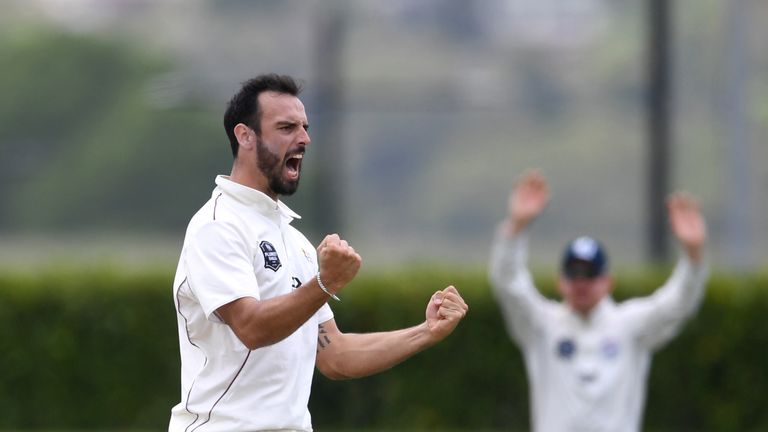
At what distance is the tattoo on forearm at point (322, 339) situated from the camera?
5559 millimetres

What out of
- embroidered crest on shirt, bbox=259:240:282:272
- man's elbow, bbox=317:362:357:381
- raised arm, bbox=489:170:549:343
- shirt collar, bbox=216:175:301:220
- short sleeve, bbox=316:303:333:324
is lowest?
raised arm, bbox=489:170:549:343

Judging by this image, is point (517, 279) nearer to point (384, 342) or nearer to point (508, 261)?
point (508, 261)

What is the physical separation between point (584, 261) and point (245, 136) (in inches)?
Result: 141

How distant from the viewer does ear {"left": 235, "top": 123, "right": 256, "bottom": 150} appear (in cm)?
514

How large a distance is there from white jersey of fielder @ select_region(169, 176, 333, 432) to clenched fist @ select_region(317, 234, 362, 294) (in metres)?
0.29

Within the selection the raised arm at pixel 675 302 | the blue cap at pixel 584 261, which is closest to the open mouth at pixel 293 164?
the blue cap at pixel 584 261

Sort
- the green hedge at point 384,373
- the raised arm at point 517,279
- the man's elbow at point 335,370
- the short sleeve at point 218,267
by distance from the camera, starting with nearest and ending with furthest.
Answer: the short sleeve at point 218,267 → the man's elbow at point 335,370 → the raised arm at point 517,279 → the green hedge at point 384,373

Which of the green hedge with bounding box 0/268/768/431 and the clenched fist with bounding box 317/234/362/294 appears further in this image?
the green hedge with bounding box 0/268/768/431

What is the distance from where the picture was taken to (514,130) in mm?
32531

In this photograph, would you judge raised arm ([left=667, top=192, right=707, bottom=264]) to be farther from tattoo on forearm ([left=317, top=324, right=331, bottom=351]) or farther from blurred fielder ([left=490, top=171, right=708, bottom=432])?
tattoo on forearm ([left=317, top=324, right=331, bottom=351])

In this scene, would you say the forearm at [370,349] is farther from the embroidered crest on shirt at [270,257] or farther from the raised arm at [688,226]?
the raised arm at [688,226]

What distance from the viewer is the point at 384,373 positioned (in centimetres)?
1365

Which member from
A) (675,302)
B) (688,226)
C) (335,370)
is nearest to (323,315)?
(335,370)

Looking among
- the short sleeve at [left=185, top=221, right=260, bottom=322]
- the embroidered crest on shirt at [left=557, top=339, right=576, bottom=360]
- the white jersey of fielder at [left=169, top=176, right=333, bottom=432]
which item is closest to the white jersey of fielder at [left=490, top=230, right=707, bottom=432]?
the embroidered crest on shirt at [left=557, top=339, right=576, bottom=360]
